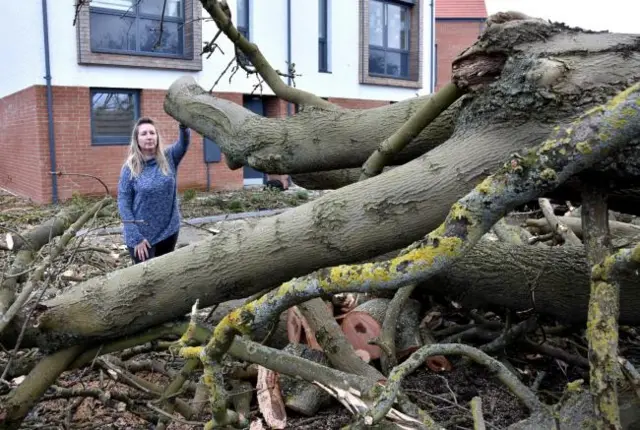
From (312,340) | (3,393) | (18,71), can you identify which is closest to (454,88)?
(312,340)

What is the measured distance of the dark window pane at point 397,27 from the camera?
20516 millimetres

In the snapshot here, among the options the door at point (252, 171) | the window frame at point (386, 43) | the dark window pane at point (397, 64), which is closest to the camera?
the door at point (252, 171)

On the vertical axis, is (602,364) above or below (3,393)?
above

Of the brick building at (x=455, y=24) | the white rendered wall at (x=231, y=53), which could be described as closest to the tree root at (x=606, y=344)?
the white rendered wall at (x=231, y=53)

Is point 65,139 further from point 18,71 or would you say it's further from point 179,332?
point 179,332

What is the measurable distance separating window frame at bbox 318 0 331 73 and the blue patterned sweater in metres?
14.2

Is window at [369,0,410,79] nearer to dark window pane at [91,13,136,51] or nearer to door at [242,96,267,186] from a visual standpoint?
door at [242,96,267,186]

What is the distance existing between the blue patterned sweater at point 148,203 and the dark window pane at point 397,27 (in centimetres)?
1699

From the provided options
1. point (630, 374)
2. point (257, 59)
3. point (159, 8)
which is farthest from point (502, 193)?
point (159, 8)

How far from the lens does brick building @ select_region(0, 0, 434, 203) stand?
43.8 feet

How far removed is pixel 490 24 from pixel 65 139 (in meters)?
12.8

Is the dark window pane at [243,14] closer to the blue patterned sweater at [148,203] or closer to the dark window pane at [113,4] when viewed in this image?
the dark window pane at [113,4]

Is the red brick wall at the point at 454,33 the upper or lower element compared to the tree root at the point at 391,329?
upper

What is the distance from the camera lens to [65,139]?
13.6 m
